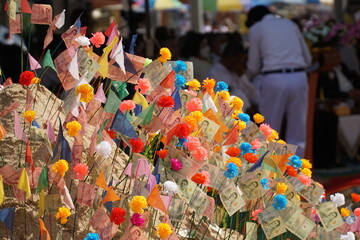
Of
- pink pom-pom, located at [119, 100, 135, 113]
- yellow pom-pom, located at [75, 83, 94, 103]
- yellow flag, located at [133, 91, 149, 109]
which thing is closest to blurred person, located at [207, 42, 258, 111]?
yellow flag, located at [133, 91, 149, 109]

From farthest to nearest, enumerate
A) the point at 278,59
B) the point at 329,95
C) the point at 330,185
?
the point at 329,95, the point at 278,59, the point at 330,185

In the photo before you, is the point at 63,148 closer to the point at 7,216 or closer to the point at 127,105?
the point at 7,216

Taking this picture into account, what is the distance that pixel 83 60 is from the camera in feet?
6.94

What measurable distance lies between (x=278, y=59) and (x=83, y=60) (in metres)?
4.08

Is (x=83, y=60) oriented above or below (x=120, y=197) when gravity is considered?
above

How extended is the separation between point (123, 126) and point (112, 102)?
0.16 metres

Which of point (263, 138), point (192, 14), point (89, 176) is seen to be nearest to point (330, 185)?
point (263, 138)

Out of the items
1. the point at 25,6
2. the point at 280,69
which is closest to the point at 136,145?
the point at 25,6

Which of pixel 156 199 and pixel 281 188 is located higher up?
pixel 156 199

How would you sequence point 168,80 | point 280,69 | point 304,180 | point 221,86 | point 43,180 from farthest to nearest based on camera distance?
point 280,69, point 221,86, point 304,180, point 168,80, point 43,180

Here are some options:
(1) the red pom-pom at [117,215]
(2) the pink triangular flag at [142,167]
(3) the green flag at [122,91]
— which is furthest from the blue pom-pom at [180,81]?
(1) the red pom-pom at [117,215]

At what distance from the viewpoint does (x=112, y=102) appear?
2.09m

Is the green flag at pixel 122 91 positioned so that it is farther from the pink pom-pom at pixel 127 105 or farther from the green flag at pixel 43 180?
the green flag at pixel 43 180

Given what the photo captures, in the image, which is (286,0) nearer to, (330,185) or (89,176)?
(330,185)
